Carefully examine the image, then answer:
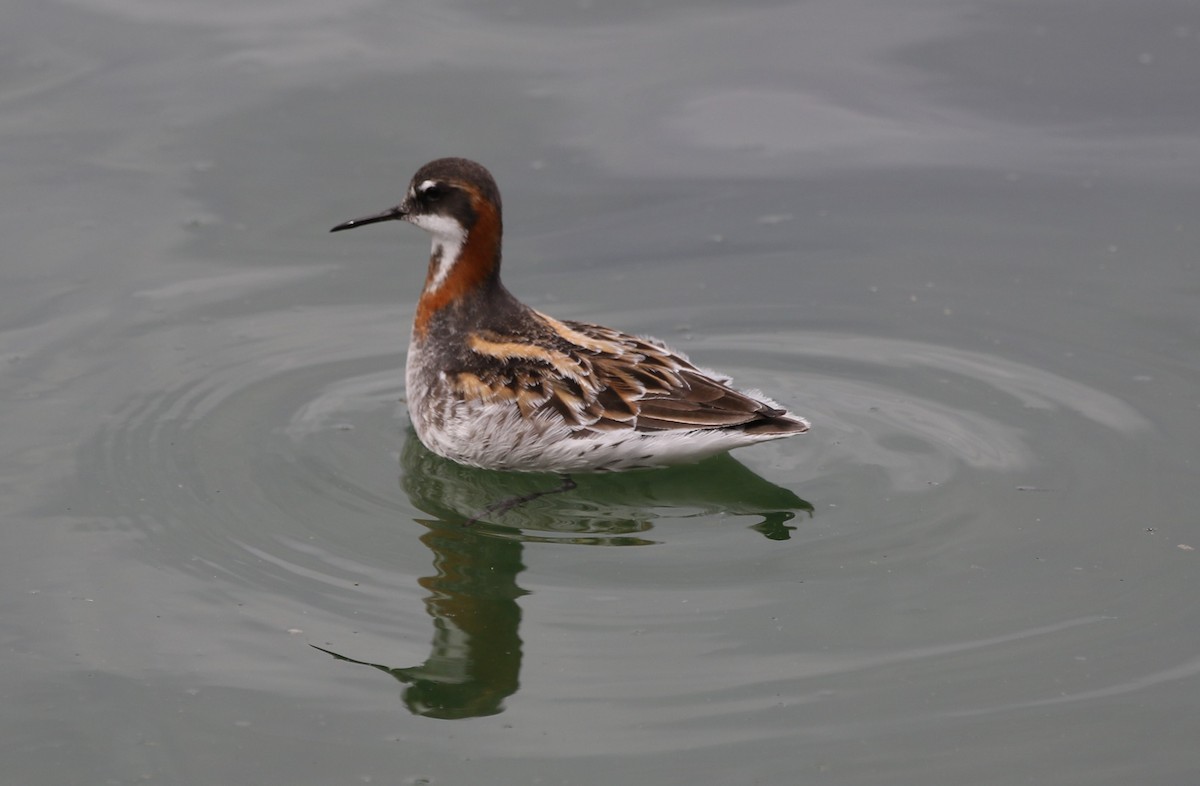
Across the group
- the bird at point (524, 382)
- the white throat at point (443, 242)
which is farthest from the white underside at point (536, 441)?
the white throat at point (443, 242)

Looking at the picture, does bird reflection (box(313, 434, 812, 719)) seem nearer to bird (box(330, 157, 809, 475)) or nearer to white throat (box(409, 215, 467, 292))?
bird (box(330, 157, 809, 475))

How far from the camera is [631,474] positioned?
945 centimetres

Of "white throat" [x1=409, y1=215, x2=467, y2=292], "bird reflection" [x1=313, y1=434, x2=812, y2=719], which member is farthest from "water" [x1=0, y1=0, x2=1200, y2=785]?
"white throat" [x1=409, y1=215, x2=467, y2=292]

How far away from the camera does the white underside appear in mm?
9062

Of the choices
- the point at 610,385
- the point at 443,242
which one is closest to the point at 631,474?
the point at 610,385

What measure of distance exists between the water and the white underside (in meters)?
0.15

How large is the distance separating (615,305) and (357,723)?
500cm

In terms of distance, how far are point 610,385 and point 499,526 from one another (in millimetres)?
1091

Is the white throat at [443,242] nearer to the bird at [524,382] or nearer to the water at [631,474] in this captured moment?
the bird at [524,382]

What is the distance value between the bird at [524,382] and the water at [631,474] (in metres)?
0.24

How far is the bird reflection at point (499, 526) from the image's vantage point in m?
7.38

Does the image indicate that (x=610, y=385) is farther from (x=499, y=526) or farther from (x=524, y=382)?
(x=499, y=526)

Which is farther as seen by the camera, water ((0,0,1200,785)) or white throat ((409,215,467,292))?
white throat ((409,215,467,292))

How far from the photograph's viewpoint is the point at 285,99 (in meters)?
13.7
